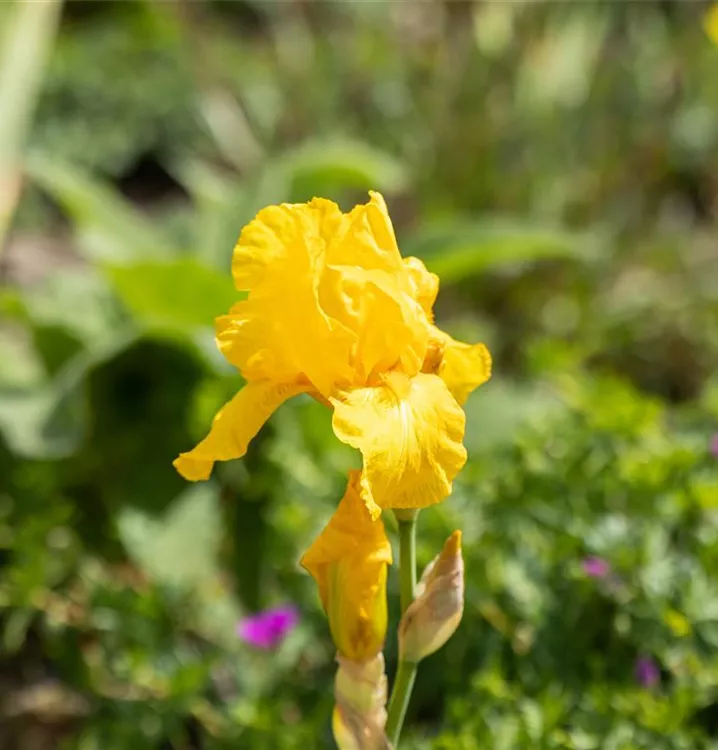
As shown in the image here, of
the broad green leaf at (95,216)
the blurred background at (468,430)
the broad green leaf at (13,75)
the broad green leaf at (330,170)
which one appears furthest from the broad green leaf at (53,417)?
the broad green leaf at (13,75)

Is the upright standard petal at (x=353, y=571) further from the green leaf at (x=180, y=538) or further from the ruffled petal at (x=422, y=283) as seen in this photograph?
the green leaf at (x=180, y=538)

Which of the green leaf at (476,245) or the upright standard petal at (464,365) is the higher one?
the upright standard petal at (464,365)

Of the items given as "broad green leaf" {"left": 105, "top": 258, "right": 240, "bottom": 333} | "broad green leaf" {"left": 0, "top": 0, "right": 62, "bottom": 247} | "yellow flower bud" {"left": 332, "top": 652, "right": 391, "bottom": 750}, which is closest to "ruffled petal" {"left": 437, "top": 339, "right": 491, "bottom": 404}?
"yellow flower bud" {"left": 332, "top": 652, "right": 391, "bottom": 750}

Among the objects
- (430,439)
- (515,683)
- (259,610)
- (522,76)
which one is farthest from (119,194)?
(430,439)

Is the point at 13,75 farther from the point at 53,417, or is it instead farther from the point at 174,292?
the point at 53,417

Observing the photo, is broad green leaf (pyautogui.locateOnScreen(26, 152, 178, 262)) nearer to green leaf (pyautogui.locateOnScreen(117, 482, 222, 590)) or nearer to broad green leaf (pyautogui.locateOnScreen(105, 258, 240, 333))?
broad green leaf (pyautogui.locateOnScreen(105, 258, 240, 333))

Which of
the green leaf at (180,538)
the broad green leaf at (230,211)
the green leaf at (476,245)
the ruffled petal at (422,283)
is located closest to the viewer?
the ruffled petal at (422,283)

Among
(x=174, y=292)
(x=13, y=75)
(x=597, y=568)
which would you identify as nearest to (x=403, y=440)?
(x=597, y=568)
